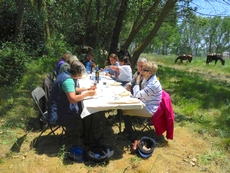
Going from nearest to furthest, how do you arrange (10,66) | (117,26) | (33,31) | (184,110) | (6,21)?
(184,110), (10,66), (6,21), (33,31), (117,26)

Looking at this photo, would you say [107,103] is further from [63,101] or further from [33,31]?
[33,31]

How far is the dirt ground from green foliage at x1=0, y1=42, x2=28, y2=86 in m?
3.20

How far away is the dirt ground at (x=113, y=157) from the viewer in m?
3.45

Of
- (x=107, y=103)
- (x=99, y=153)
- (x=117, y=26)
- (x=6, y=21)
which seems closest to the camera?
(x=107, y=103)

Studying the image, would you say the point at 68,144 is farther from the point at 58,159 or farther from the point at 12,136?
the point at 12,136

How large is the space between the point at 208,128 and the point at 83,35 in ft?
47.7

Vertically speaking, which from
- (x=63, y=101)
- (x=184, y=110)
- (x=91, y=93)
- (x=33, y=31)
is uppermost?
(x=33, y=31)

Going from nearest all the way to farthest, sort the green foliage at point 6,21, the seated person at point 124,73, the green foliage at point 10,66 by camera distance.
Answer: the seated person at point 124,73 < the green foliage at point 10,66 < the green foliage at point 6,21

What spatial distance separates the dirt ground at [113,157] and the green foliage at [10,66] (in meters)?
3.20

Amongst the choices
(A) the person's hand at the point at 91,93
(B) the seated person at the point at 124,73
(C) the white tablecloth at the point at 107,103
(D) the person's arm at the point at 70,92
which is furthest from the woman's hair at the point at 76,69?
(B) the seated person at the point at 124,73

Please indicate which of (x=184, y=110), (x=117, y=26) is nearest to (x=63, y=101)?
(x=184, y=110)

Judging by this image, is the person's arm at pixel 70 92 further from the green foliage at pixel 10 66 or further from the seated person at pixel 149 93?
the green foliage at pixel 10 66

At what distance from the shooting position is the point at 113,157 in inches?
150

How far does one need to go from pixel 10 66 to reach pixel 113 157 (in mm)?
5206
